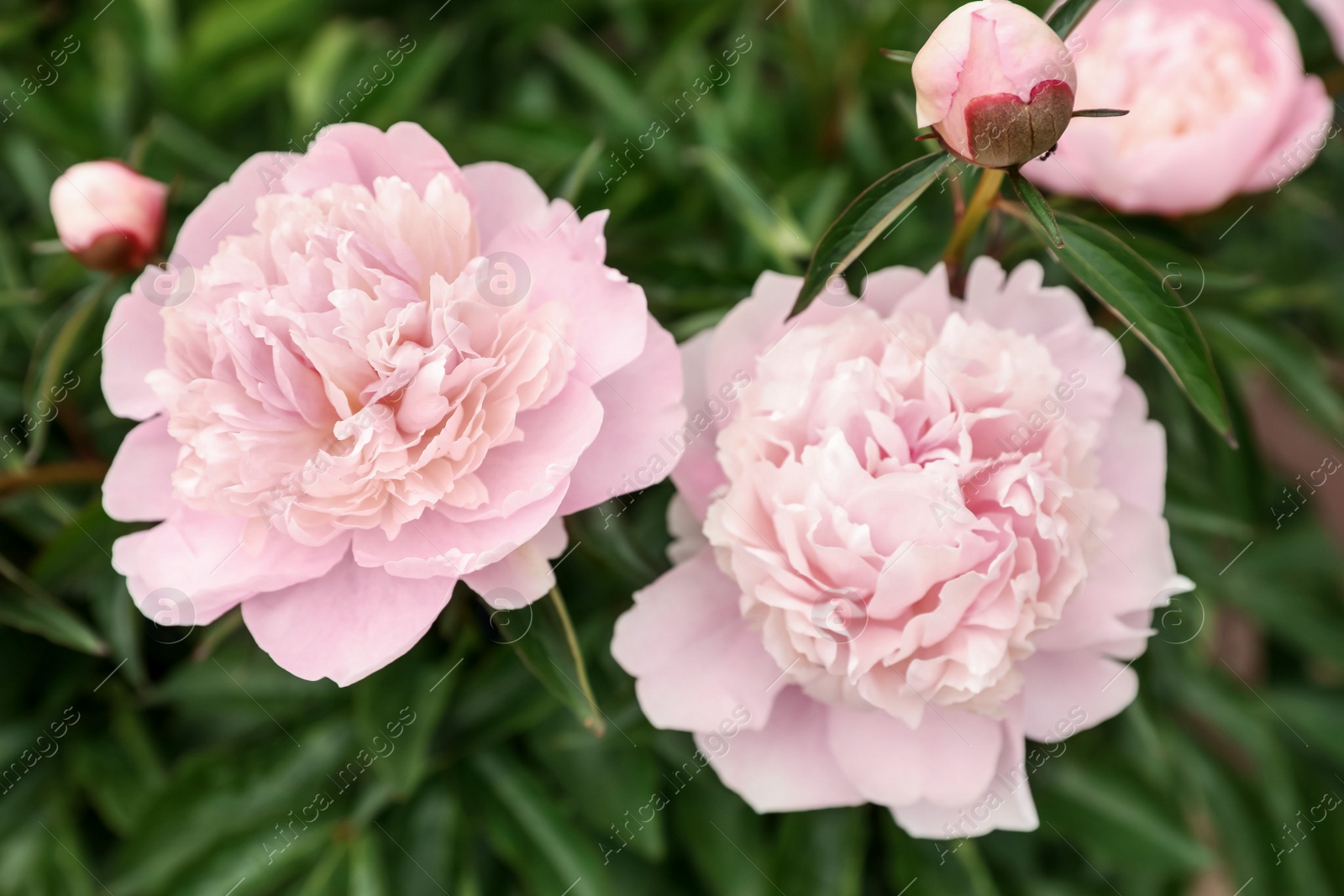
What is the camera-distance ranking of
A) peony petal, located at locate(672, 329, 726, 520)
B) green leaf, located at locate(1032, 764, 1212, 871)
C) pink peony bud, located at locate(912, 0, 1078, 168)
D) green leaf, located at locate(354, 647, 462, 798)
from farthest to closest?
green leaf, located at locate(1032, 764, 1212, 871) < green leaf, located at locate(354, 647, 462, 798) < peony petal, located at locate(672, 329, 726, 520) < pink peony bud, located at locate(912, 0, 1078, 168)

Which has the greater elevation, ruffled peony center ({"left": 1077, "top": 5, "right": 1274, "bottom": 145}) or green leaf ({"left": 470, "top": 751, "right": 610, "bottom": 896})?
ruffled peony center ({"left": 1077, "top": 5, "right": 1274, "bottom": 145})

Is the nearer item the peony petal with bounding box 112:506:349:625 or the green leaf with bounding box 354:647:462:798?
the peony petal with bounding box 112:506:349:625

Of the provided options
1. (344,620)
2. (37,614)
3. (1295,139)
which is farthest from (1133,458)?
(37,614)

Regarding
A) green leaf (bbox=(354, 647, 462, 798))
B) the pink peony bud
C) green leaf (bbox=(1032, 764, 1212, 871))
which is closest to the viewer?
the pink peony bud

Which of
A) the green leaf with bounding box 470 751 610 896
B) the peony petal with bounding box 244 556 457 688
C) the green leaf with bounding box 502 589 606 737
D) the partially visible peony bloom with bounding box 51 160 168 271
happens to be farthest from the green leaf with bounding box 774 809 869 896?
the partially visible peony bloom with bounding box 51 160 168 271

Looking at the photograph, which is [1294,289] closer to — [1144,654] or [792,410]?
[1144,654]

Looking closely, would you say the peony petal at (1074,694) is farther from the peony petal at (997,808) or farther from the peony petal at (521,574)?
the peony petal at (521,574)

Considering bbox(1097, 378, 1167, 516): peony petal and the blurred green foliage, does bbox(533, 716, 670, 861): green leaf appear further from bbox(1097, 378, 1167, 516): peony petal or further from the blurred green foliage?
bbox(1097, 378, 1167, 516): peony petal

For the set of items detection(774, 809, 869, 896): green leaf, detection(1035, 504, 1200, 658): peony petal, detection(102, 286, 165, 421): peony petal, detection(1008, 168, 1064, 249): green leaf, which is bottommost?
detection(774, 809, 869, 896): green leaf
